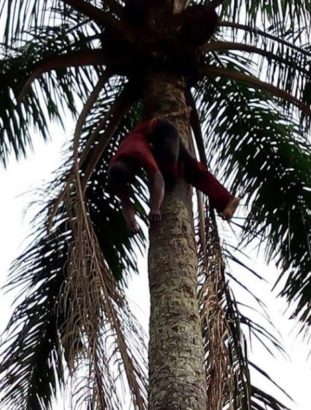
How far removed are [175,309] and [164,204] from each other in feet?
2.30

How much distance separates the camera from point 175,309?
4754 millimetres

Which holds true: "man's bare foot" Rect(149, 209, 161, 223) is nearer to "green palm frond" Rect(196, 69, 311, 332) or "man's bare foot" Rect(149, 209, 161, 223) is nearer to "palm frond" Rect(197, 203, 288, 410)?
"palm frond" Rect(197, 203, 288, 410)

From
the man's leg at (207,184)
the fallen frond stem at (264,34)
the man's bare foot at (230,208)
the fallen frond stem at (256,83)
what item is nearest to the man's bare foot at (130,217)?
the man's leg at (207,184)

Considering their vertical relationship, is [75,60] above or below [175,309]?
above

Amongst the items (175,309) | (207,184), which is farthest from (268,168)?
(175,309)

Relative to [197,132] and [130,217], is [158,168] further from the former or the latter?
[197,132]

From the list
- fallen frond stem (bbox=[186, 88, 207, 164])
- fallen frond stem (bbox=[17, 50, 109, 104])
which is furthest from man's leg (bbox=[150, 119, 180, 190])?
fallen frond stem (bbox=[186, 88, 207, 164])

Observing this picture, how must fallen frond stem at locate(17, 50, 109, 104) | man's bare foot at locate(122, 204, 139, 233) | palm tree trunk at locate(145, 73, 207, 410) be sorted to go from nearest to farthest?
1. palm tree trunk at locate(145, 73, 207, 410)
2. man's bare foot at locate(122, 204, 139, 233)
3. fallen frond stem at locate(17, 50, 109, 104)

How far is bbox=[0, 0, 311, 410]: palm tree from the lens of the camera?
4.95 metres

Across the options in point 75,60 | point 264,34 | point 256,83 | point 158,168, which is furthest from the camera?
point 264,34

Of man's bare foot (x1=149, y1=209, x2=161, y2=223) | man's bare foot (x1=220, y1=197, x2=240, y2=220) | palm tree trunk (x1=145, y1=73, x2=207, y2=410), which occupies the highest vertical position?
man's bare foot (x1=220, y1=197, x2=240, y2=220)

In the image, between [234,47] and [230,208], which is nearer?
[230,208]

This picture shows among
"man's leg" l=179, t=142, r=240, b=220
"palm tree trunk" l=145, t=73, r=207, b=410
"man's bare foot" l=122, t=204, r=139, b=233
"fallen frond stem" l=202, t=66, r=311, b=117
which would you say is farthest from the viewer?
"fallen frond stem" l=202, t=66, r=311, b=117

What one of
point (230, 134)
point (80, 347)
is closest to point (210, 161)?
point (230, 134)
